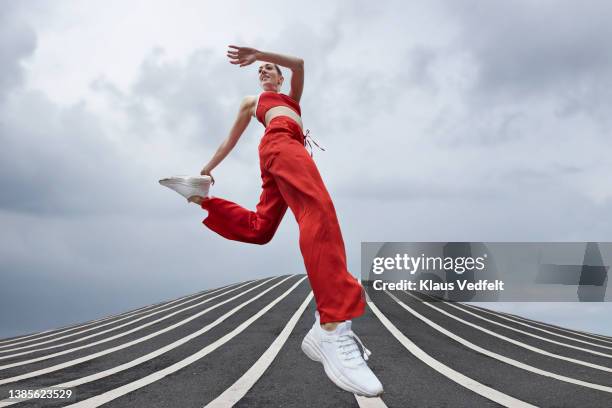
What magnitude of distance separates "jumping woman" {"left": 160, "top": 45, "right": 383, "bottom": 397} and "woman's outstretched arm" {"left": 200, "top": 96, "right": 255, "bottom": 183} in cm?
17

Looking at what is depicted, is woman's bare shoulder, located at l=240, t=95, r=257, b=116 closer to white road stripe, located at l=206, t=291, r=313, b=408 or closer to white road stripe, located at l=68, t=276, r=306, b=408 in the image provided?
white road stripe, located at l=206, t=291, r=313, b=408

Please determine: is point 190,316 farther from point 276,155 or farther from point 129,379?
point 276,155

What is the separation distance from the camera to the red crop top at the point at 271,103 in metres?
3.43

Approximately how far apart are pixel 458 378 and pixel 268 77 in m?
4.25

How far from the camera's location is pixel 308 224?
9.64 ft

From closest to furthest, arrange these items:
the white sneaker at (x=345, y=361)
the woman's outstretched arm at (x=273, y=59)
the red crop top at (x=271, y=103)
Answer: the white sneaker at (x=345, y=361), the woman's outstretched arm at (x=273, y=59), the red crop top at (x=271, y=103)

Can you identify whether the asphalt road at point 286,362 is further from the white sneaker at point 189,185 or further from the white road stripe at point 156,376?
the white sneaker at point 189,185

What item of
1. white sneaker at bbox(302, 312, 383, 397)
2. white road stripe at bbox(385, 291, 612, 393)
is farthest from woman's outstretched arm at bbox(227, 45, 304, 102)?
white road stripe at bbox(385, 291, 612, 393)

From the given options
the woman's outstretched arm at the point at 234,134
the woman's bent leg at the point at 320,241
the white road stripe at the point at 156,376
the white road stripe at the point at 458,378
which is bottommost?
the white road stripe at the point at 156,376

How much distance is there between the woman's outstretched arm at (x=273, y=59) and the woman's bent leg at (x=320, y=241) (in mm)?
700

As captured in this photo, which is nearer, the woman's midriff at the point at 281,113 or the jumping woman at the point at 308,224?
the jumping woman at the point at 308,224

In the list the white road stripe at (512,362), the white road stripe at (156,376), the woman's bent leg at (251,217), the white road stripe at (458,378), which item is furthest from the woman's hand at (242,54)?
the white road stripe at (512,362)

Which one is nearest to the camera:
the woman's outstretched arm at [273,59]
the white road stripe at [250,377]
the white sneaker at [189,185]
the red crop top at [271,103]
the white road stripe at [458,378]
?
the woman's outstretched arm at [273,59]

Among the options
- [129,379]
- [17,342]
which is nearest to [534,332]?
[129,379]
